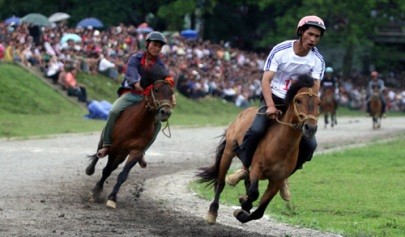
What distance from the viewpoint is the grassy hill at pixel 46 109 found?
96.8ft

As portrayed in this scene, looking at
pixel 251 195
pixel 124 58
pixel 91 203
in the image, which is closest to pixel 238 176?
pixel 251 195

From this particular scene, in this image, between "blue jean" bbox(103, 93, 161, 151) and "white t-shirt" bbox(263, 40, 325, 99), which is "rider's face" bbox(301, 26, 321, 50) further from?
"blue jean" bbox(103, 93, 161, 151)

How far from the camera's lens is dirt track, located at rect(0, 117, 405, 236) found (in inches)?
463

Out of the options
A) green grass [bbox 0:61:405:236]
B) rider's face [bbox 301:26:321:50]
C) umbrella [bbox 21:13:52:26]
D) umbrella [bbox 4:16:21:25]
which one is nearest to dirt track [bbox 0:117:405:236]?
green grass [bbox 0:61:405:236]

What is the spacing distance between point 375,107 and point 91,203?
986 inches

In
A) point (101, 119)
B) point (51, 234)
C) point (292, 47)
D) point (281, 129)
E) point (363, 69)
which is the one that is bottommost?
point (363, 69)

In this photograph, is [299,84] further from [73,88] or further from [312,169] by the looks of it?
[73,88]

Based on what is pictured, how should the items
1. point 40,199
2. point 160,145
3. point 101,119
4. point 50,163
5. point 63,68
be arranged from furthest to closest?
point 63,68 → point 101,119 → point 160,145 → point 50,163 → point 40,199

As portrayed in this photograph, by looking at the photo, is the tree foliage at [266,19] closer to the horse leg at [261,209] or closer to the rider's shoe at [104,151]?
the rider's shoe at [104,151]

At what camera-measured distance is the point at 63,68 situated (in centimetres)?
3897

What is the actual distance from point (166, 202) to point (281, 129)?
Result: 9.74 ft

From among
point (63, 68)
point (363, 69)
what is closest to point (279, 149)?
point (63, 68)

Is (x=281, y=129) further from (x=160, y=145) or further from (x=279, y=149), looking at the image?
(x=160, y=145)

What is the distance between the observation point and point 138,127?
14.9m
